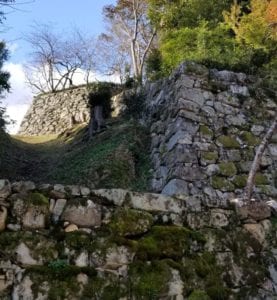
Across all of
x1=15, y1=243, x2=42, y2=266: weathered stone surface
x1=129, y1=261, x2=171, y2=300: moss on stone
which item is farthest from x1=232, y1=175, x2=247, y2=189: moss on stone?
x1=15, y1=243, x2=42, y2=266: weathered stone surface

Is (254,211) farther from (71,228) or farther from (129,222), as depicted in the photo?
(71,228)

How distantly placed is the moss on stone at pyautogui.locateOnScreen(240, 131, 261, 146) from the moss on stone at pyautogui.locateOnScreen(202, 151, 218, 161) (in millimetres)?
746

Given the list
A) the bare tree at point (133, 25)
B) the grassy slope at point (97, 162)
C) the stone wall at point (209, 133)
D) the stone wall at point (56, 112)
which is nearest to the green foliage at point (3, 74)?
the grassy slope at point (97, 162)

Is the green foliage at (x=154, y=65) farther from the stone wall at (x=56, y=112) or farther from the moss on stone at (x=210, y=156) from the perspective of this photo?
the stone wall at (x=56, y=112)

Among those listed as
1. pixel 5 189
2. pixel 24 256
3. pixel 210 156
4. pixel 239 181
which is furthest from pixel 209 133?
pixel 24 256

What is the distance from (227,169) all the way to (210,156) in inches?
14.7

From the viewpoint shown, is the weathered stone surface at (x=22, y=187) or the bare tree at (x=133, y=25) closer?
the weathered stone surface at (x=22, y=187)

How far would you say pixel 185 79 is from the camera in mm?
8758

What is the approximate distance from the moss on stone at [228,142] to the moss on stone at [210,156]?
0.30 metres

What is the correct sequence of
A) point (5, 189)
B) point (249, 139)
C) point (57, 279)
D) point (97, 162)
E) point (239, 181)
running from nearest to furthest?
1. point (57, 279)
2. point (5, 189)
3. point (239, 181)
4. point (249, 139)
5. point (97, 162)

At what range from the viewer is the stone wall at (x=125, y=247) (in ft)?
10.2

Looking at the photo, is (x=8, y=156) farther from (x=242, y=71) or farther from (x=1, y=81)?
(x=242, y=71)

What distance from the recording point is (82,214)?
3.35m

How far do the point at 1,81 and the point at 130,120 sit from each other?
302 cm
